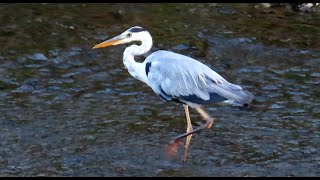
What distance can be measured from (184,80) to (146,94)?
1.76 m

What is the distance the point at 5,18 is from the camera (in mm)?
12992

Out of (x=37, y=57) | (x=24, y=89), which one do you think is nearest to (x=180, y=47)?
(x=37, y=57)

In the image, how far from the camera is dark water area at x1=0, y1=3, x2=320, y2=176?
8258 millimetres

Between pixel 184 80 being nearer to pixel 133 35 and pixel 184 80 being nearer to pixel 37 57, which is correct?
pixel 133 35

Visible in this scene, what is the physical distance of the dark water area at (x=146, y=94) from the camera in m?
8.26

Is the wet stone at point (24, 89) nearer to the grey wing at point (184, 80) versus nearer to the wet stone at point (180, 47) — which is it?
the grey wing at point (184, 80)

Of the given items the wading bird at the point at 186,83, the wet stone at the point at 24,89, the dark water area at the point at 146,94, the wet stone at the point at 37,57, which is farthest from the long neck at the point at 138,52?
the wet stone at the point at 37,57

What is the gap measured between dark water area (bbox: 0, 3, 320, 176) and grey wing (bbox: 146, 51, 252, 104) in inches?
20.6

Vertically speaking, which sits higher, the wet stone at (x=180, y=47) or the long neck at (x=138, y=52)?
the long neck at (x=138, y=52)

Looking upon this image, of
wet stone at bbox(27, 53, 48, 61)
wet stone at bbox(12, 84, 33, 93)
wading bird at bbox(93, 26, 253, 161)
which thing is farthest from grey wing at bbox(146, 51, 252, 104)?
wet stone at bbox(27, 53, 48, 61)

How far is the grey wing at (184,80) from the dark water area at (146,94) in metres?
0.52

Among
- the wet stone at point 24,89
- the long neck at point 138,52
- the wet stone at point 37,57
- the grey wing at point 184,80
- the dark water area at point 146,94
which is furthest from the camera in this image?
the wet stone at point 37,57

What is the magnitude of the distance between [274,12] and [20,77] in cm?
478

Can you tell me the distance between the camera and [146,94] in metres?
10.4
